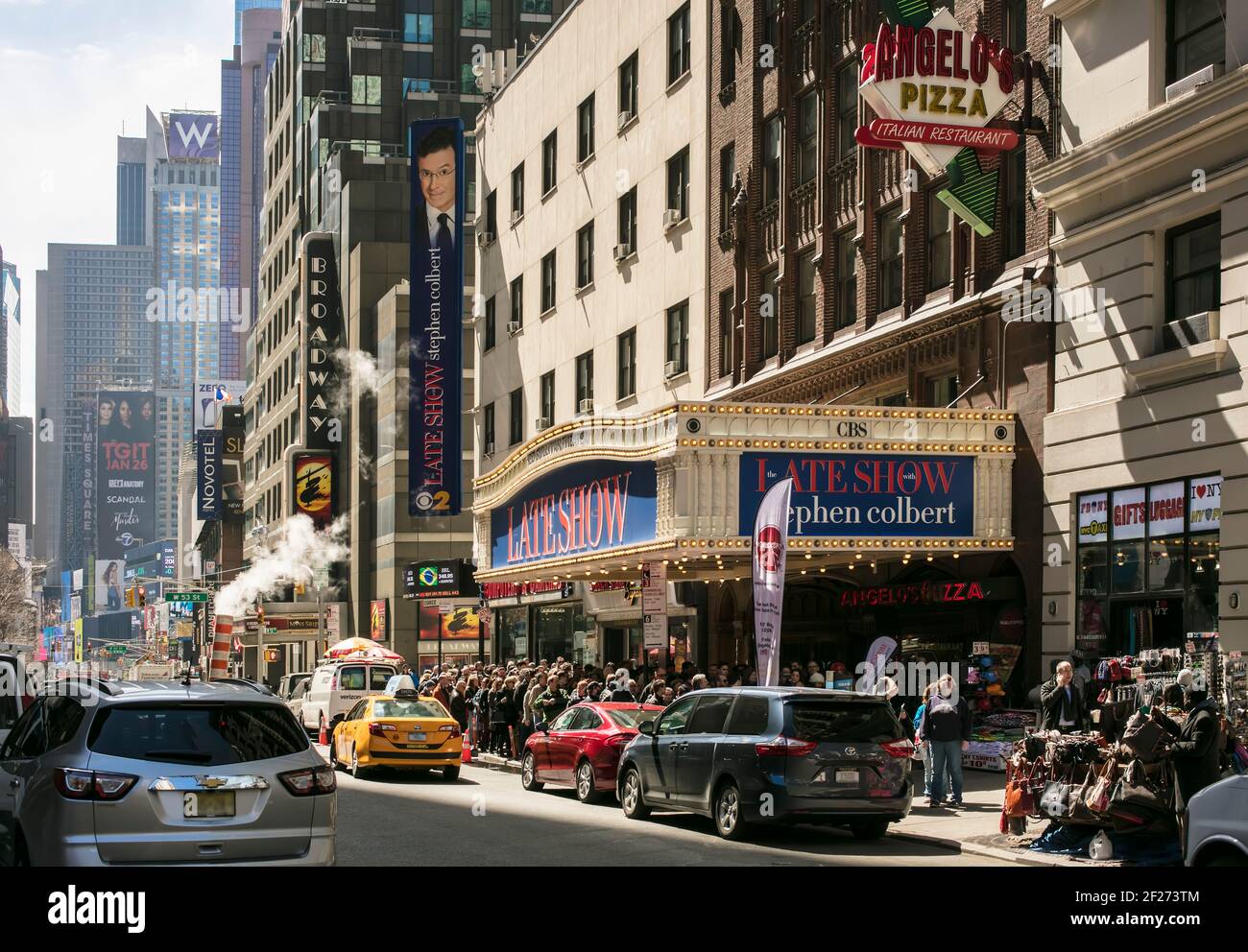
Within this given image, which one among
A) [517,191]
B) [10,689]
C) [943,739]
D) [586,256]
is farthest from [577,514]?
[517,191]

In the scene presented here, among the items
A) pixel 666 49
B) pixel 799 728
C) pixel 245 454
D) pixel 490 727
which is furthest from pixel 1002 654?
pixel 245 454

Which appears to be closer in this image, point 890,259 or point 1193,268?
point 1193,268

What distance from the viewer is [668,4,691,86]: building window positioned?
39.6m

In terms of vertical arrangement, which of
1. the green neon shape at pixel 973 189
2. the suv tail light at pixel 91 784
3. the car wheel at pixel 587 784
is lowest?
the car wheel at pixel 587 784

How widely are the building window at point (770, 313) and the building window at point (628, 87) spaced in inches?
377

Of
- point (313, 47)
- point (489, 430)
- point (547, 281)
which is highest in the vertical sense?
→ point (313, 47)

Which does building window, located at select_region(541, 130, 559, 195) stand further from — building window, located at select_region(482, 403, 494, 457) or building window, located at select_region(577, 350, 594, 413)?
building window, located at select_region(482, 403, 494, 457)

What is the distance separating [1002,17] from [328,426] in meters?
61.9

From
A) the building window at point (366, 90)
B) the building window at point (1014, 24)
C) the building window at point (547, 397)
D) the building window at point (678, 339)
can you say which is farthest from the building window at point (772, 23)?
the building window at point (366, 90)

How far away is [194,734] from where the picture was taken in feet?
37.6

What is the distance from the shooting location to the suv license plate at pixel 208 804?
1110cm

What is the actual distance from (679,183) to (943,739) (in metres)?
22.1

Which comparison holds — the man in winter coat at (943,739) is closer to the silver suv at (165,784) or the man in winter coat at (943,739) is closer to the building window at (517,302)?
the silver suv at (165,784)

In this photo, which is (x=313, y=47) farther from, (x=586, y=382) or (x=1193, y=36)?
(x=1193, y=36)
